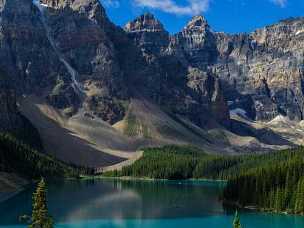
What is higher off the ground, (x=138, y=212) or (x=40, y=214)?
(x=40, y=214)

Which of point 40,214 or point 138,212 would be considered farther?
point 138,212

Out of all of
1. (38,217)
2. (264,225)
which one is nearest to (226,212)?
(264,225)

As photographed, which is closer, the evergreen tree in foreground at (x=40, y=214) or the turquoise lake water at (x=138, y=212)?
the evergreen tree in foreground at (x=40, y=214)

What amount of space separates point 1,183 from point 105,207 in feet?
140

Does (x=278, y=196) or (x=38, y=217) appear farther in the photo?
(x=278, y=196)

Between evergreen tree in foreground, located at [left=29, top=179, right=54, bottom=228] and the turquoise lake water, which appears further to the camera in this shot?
the turquoise lake water

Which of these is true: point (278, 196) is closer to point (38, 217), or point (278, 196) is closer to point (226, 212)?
point (226, 212)

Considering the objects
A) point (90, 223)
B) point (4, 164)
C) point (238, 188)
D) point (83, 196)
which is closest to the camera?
point (90, 223)

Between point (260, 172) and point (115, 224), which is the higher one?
point (260, 172)

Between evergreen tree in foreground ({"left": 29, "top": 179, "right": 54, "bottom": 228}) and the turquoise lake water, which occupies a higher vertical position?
evergreen tree in foreground ({"left": 29, "top": 179, "right": 54, "bottom": 228})

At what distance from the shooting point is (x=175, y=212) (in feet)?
417

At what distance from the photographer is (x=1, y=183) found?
16675 centimetres

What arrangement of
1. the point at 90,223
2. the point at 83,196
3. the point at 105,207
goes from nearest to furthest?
1. the point at 90,223
2. the point at 105,207
3. the point at 83,196

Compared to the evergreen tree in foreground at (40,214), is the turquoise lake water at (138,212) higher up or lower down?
lower down
